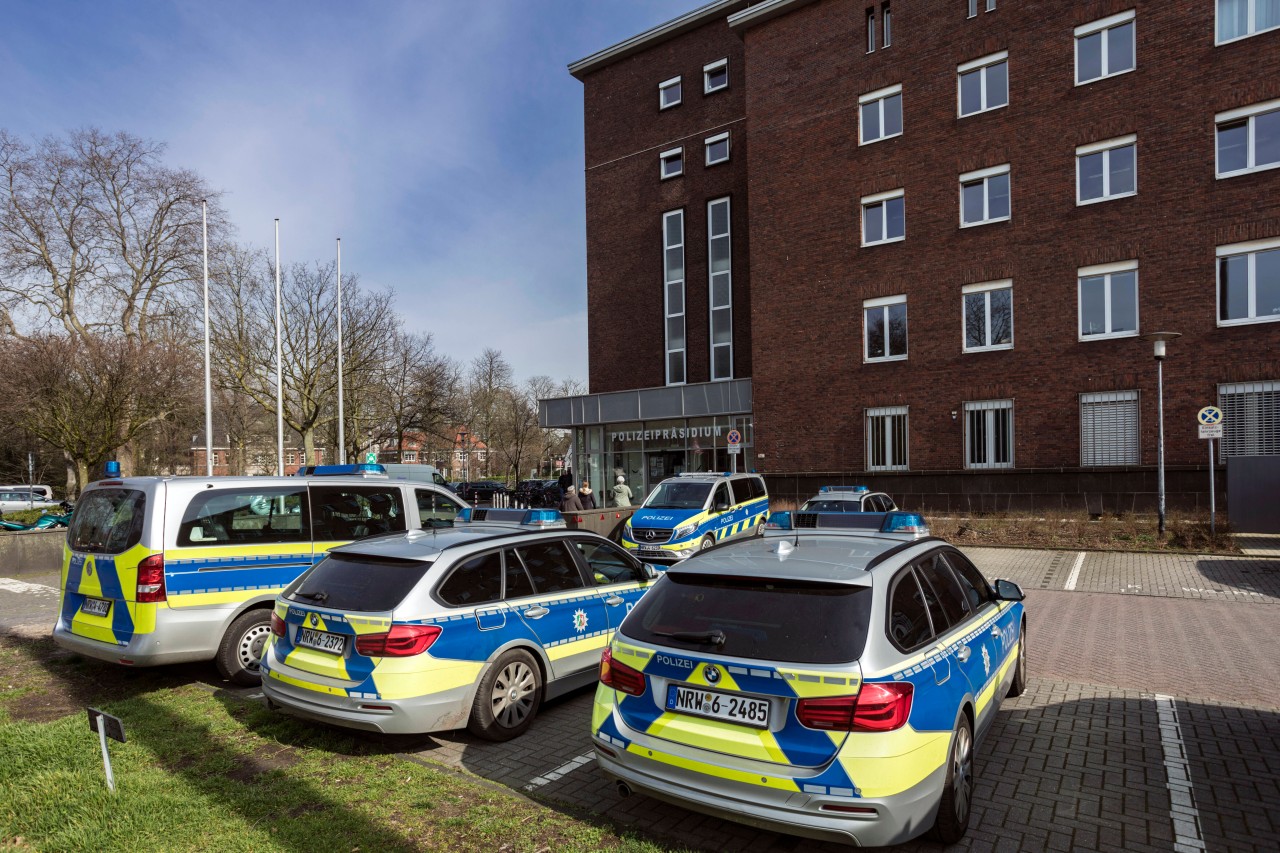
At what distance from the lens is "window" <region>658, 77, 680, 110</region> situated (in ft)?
106

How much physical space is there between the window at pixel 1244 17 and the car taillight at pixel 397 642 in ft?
79.5

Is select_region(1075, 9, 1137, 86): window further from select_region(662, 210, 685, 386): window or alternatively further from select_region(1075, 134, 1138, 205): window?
select_region(662, 210, 685, 386): window

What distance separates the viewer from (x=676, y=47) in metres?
32.4

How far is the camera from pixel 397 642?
4801mm

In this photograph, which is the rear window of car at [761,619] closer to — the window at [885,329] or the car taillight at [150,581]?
the car taillight at [150,581]

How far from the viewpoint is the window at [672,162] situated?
1260 inches

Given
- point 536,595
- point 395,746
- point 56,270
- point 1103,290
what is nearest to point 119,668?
point 395,746

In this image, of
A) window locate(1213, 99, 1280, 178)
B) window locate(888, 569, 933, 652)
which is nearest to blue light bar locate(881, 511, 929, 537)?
window locate(888, 569, 933, 652)

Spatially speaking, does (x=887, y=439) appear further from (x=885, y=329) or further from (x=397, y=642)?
(x=397, y=642)

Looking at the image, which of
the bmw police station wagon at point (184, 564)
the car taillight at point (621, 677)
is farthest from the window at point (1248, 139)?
the bmw police station wagon at point (184, 564)

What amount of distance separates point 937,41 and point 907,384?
1060cm

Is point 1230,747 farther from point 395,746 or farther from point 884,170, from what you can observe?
point 884,170

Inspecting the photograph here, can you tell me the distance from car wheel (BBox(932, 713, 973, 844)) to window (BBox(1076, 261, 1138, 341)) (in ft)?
66.0

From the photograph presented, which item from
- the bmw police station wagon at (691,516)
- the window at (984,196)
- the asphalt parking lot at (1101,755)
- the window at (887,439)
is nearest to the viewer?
the asphalt parking lot at (1101,755)
